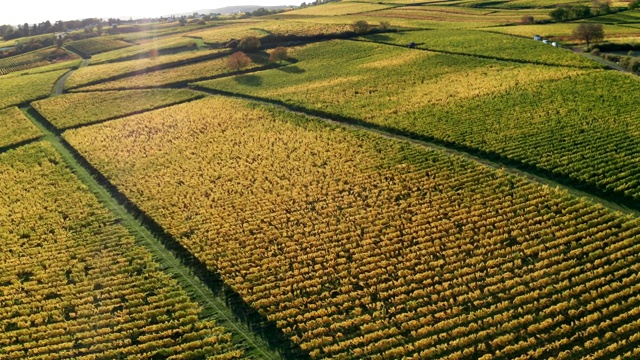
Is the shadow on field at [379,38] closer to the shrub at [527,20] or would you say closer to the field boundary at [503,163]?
the shrub at [527,20]

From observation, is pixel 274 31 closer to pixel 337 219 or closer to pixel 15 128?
pixel 15 128

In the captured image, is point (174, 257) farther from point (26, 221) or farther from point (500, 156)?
point (500, 156)

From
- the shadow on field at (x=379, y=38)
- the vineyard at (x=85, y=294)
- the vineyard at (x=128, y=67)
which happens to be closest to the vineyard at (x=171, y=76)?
the vineyard at (x=128, y=67)

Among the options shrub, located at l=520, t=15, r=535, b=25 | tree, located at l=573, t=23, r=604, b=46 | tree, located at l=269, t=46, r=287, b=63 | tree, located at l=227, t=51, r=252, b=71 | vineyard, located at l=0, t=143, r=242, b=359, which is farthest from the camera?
shrub, located at l=520, t=15, r=535, b=25

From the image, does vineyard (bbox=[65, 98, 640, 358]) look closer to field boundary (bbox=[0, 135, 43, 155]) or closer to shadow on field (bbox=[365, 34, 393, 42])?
field boundary (bbox=[0, 135, 43, 155])

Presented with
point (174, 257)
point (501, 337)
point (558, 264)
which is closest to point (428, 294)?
point (501, 337)

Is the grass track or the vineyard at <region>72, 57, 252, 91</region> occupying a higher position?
the vineyard at <region>72, 57, 252, 91</region>

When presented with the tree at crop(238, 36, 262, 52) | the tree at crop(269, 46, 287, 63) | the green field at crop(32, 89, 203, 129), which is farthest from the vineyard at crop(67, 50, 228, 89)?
the tree at crop(269, 46, 287, 63)
